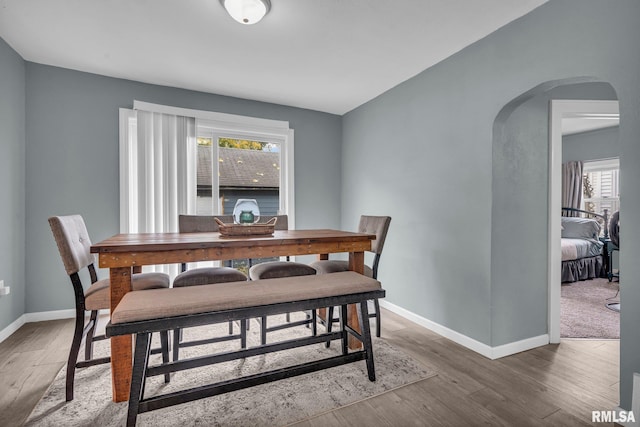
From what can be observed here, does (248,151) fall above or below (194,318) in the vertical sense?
above

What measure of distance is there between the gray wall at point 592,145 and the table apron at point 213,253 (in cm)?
573

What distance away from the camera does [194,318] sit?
57.1 inches

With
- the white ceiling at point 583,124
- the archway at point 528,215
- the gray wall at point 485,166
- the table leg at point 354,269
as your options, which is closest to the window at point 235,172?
the gray wall at point 485,166

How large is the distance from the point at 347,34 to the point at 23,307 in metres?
3.81

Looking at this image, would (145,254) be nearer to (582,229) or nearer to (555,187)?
(555,187)

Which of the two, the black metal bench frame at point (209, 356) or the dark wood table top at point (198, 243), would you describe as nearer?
the black metal bench frame at point (209, 356)

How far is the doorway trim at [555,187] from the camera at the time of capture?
97.8 inches

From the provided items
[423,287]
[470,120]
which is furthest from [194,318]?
[470,120]

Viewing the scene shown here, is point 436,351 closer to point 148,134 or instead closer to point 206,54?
point 206,54

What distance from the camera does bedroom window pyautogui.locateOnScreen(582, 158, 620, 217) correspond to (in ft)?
18.0

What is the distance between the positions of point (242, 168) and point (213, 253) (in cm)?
232

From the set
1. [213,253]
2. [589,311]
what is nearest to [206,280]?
[213,253]

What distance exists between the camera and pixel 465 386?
75.2 inches

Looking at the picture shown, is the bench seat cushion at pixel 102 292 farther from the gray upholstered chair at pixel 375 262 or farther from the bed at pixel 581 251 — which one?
the bed at pixel 581 251
